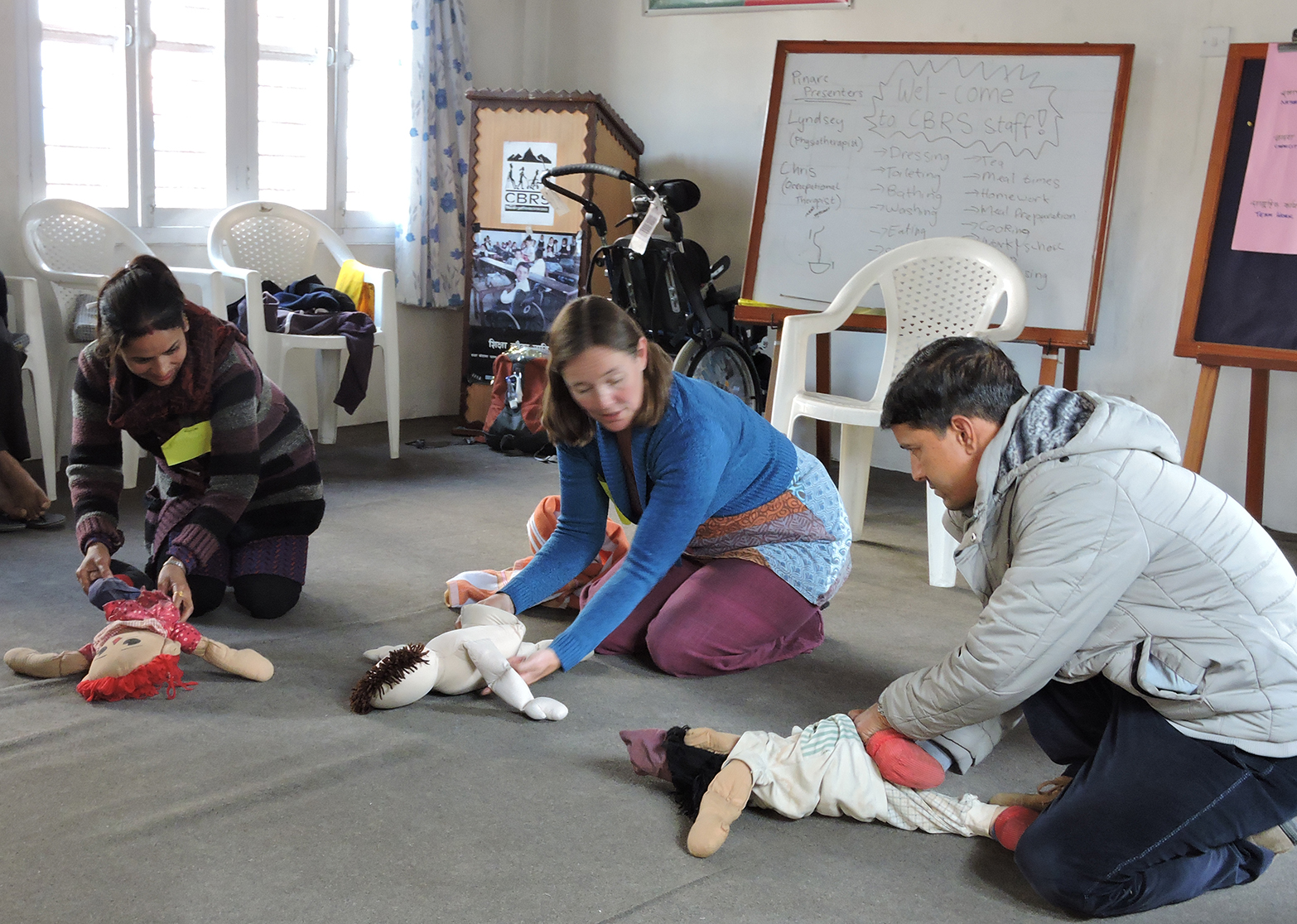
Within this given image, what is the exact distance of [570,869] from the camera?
135 centimetres

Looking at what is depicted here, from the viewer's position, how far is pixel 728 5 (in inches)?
170

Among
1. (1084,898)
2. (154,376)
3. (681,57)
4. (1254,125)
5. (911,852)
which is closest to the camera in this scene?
(1084,898)

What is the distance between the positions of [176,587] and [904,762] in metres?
1.29

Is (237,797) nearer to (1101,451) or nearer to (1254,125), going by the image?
(1101,451)

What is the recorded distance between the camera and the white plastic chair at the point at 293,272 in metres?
3.56

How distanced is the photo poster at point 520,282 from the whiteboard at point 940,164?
954 millimetres

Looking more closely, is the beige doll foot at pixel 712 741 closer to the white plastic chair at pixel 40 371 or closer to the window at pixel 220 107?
the white plastic chair at pixel 40 371

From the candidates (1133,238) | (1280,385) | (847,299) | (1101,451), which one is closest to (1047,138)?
(1133,238)

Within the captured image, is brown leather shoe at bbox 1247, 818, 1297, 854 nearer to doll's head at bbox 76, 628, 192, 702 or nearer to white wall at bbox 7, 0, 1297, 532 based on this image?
doll's head at bbox 76, 628, 192, 702

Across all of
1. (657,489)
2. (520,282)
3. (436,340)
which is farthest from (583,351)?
(436,340)

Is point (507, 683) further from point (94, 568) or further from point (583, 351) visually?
point (94, 568)

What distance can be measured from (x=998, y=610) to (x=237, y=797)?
1015 millimetres

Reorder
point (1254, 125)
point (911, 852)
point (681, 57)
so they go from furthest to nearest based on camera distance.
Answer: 1. point (681, 57)
2. point (1254, 125)
3. point (911, 852)

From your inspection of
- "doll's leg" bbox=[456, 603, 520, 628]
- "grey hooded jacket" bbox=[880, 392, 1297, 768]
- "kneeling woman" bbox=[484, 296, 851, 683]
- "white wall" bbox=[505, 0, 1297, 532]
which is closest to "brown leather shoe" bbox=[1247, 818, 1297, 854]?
"grey hooded jacket" bbox=[880, 392, 1297, 768]
